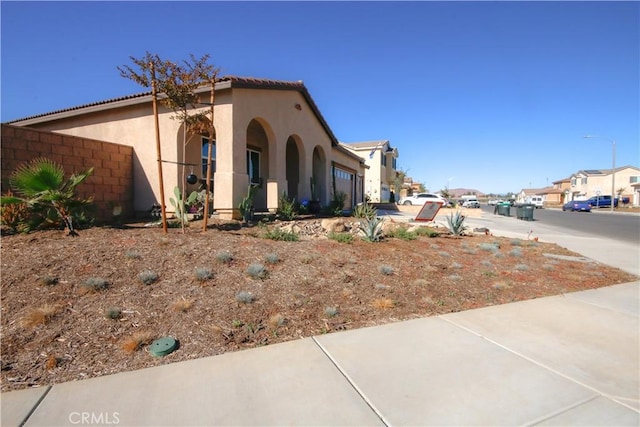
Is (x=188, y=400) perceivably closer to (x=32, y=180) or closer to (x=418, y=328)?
(x=418, y=328)

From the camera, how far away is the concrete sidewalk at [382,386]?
8.03 ft

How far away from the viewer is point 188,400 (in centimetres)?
261

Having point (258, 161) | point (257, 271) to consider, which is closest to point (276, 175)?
point (258, 161)

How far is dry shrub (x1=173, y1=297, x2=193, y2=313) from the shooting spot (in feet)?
13.5

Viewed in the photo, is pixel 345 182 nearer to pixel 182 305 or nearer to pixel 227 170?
pixel 227 170

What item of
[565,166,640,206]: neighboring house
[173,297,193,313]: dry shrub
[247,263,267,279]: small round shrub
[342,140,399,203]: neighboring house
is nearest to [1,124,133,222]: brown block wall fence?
[247,263,267,279]: small round shrub

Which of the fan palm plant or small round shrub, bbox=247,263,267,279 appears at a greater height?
the fan palm plant

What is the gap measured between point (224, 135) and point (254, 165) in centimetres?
425

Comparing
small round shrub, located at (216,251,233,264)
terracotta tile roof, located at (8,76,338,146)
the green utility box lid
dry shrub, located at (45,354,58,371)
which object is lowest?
dry shrub, located at (45,354,58,371)

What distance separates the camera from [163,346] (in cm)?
338

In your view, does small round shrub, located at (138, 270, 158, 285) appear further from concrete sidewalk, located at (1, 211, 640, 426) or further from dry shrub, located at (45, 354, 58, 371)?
concrete sidewalk, located at (1, 211, 640, 426)

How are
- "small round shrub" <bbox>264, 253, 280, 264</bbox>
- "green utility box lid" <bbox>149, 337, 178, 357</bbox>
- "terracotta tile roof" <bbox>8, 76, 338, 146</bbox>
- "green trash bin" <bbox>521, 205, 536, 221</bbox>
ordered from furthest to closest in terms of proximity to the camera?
"green trash bin" <bbox>521, 205, 536, 221</bbox>
"terracotta tile roof" <bbox>8, 76, 338, 146</bbox>
"small round shrub" <bbox>264, 253, 280, 264</bbox>
"green utility box lid" <bbox>149, 337, 178, 357</bbox>

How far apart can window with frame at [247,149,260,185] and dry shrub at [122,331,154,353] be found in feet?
35.2

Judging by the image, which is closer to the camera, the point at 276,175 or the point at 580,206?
the point at 276,175
